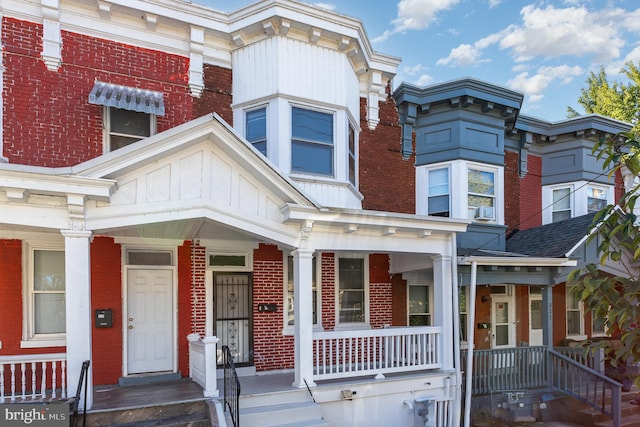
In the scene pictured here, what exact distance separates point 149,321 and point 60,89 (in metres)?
4.53

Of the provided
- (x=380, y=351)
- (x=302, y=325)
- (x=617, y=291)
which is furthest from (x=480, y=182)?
(x=617, y=291)

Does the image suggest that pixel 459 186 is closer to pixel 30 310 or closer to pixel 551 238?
pixel 551 238

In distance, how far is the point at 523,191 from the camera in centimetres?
1310

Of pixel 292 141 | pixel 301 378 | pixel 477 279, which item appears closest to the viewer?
pixel 301 378

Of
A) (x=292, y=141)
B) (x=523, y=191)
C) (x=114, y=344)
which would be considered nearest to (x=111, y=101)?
(x=292, y=141)

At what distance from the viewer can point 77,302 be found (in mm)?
5863

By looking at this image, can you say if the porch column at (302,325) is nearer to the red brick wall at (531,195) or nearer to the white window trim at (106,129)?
the white window trim at (106,129)

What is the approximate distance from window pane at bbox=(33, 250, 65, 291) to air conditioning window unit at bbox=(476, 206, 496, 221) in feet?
30.7

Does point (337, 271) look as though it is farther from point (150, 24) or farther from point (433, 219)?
point (150, 24)

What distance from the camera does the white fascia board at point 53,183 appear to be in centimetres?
541

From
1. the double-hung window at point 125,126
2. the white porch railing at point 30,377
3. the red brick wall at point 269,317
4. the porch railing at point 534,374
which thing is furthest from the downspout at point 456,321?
the white porch railing at point 30,377

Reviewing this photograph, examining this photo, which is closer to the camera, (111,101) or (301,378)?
(301,378)

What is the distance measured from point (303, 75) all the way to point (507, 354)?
7497 mm

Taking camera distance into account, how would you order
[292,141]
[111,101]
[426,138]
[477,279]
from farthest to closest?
[426,138] < [477,279] < [292,141] < [111,101]
